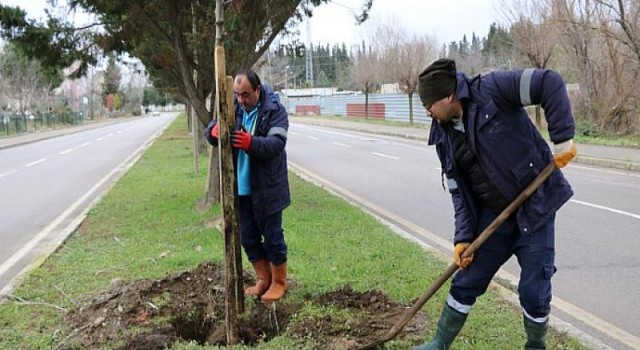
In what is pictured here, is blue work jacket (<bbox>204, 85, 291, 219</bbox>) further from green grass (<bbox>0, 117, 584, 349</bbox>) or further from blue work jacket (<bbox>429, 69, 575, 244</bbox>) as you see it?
blue work jacket (<bbox>429, 69, 575, 244</bbox>)

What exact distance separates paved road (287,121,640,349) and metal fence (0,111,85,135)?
31.1m

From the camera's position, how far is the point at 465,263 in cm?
338

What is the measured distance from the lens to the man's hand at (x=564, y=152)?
9.68ft

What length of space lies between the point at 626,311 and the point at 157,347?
3536 millimetres

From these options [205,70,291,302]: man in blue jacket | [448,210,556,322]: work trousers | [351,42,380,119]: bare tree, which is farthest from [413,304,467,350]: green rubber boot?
[351,42,380,119]: bare tree

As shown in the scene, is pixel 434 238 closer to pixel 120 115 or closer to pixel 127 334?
pixel 127 334

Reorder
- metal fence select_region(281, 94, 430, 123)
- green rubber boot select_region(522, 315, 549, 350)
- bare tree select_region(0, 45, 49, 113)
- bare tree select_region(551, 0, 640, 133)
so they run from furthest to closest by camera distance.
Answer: bare tree select_region(0, 45, 49, 113), metal fence select_region(281, 94, 430, 123), bare tree select_region(551, 0, 640, 133), green rubber boot select_region(522, 315, 549, 350)

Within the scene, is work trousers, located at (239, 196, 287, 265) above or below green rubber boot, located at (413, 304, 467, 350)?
above

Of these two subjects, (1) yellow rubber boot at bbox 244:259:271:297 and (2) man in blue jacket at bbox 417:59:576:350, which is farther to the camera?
(1) yellow rubber boot at bbox 244:259:271:297

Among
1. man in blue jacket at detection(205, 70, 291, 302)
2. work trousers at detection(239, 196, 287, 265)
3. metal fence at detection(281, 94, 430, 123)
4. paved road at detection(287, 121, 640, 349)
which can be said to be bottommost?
paved road at detection(287, 121, 640, 349)

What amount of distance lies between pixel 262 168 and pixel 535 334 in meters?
2.06

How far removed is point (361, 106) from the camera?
162 feet

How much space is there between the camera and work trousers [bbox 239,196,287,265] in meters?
4.39

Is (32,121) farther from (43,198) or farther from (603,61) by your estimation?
(603,61)
